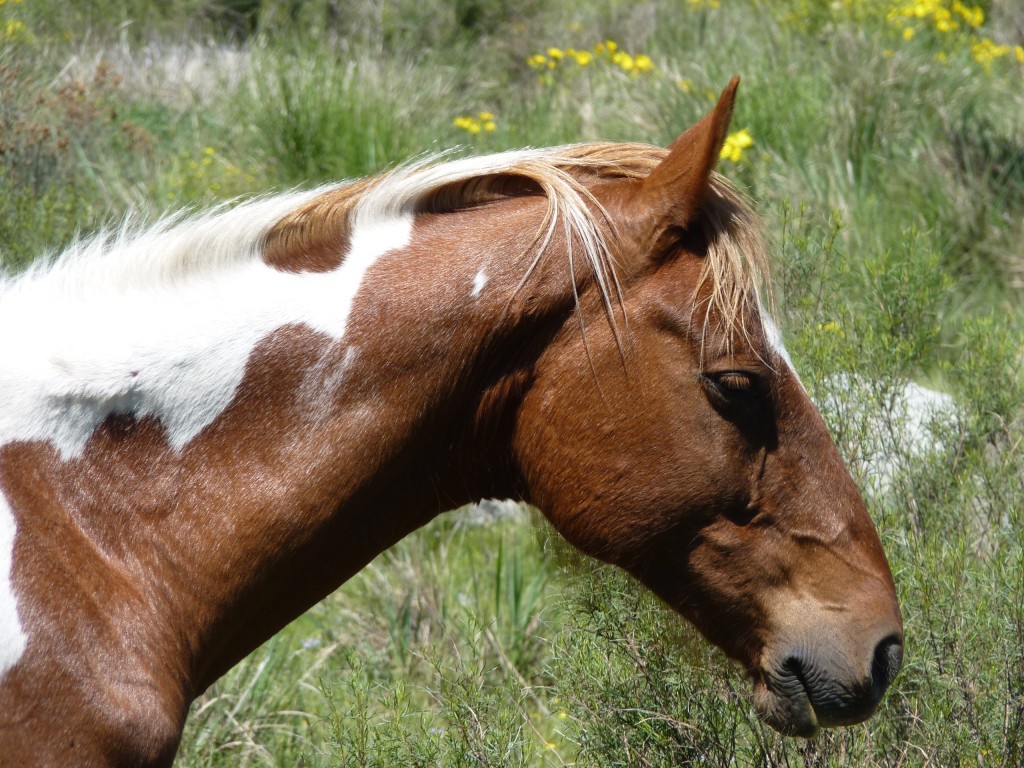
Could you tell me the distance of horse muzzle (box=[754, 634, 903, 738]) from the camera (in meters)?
1.95

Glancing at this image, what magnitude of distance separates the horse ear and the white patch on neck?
48 centimetres

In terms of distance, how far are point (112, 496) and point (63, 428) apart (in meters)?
0.14

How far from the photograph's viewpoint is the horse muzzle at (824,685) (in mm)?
1950

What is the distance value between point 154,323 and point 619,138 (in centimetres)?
568

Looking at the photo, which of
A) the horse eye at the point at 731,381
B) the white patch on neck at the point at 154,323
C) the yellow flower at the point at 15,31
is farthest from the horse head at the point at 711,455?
the yellow flower at the point at 15,31

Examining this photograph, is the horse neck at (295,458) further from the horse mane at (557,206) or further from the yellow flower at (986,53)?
the yellow flower at (986,53)

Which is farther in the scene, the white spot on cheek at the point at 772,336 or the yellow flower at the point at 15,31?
the yellow flower at the point at 15,31

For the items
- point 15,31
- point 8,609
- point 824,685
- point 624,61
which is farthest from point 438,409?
point 624,61

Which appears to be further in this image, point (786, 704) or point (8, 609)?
point (786, 704)

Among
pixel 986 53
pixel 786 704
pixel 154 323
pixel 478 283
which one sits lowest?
pixel 986 53

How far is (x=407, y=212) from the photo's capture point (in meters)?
2.07

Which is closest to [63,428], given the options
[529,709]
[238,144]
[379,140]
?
[529,709]

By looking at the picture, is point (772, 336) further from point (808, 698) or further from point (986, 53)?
point (986, 53)

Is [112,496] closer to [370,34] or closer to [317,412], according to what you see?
[317,412]
